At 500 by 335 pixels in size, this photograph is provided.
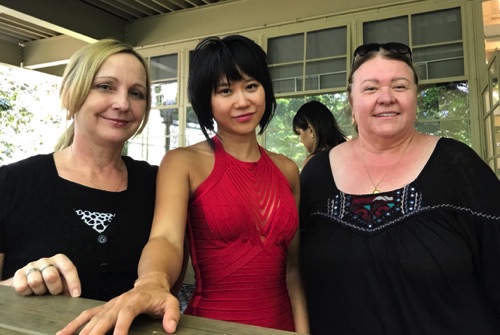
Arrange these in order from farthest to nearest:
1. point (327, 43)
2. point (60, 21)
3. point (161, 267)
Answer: point (60, 21) → point (327, 43) → point (161, 267)

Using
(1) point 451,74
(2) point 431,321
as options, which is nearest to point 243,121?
(2) point 431,321

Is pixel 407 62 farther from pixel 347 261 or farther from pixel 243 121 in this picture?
pixel 347 261

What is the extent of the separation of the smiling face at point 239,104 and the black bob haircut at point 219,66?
0.06 feet

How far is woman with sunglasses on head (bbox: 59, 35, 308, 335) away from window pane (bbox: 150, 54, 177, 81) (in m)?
5.64

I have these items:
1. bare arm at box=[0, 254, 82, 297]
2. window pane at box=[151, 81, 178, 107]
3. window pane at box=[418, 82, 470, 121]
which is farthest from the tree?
bare arm at box=[0, 254, 82, 297]

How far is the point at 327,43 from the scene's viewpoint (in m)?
5.61

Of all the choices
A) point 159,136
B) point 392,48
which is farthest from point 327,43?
point 392,48

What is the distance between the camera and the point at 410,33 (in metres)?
5.06

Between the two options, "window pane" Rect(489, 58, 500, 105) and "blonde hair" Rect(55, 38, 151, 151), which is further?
"window pane" Rect(489, 58, 500, 105)

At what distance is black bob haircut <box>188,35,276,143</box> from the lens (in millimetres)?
1393

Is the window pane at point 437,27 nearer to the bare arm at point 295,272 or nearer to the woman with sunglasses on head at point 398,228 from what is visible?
the woman with sunglasses on head at point 398,228

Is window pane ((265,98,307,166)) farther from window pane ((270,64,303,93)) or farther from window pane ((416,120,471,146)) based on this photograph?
window pane ((416,120,471,146))

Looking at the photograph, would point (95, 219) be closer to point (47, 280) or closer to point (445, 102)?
point (47, 280)

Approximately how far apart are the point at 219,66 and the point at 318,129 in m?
2.12
